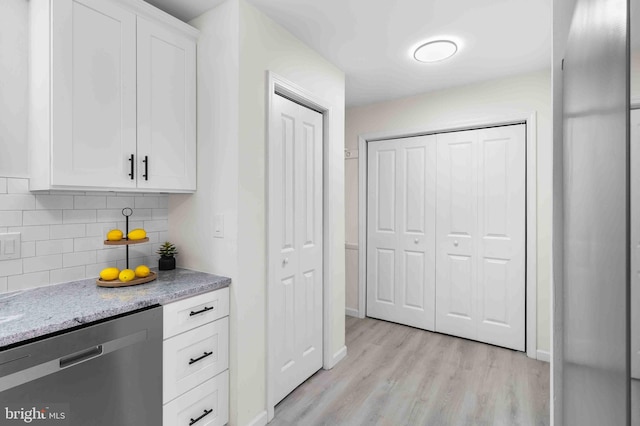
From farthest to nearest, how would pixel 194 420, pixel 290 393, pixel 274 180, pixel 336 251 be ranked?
pixel 336 251 < pixel 290 393 < pixel 274 180 < pixel 194 420

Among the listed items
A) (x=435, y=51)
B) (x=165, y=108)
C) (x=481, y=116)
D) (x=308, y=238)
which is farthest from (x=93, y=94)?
(x=481, y=116)

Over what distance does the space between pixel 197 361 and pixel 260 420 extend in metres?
0.61

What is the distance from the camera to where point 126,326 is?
53.8 inches

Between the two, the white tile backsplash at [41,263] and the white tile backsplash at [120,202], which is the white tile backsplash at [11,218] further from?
the white tile backsplash at [120,202]

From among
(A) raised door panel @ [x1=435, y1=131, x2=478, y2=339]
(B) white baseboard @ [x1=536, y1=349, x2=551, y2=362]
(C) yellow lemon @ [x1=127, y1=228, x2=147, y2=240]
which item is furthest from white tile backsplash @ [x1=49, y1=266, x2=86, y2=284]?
(B) white baseboard @ [x1=536, y1=349, x2=551, y2=362]

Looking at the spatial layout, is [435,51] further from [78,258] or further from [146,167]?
[78,258]

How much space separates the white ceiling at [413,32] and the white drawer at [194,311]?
5.54 ft

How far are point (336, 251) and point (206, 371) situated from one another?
137 centimetres

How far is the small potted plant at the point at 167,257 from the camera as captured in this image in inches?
78.4

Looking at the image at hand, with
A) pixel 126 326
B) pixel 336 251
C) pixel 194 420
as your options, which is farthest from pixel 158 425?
pixel 336 251

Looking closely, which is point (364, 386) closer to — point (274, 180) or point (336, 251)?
point (336, 251)

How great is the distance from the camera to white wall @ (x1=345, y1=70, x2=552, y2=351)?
274 cm

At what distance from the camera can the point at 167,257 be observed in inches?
79.3

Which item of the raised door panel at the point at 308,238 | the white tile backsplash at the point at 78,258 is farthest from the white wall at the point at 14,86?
the raised door panel at the point at 308,238
